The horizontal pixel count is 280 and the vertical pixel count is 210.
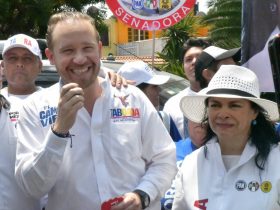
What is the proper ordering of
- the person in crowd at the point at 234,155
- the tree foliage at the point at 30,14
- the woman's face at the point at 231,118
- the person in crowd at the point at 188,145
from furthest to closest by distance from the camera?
the tree foliage at the point at 30,14 → the person in crowd at the point at 188,145 → the woman's face at the point at 231,118 → the person in crowd at the point at 234,155

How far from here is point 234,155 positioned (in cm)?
283

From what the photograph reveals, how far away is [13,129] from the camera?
285 centimetres

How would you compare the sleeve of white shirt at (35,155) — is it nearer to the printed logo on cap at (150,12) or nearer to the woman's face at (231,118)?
the woman's face at (231,118)

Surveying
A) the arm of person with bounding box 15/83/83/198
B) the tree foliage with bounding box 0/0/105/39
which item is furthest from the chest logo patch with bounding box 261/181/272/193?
the tree foliage with bounding box 0/0/105/39

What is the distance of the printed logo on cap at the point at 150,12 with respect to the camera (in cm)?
538

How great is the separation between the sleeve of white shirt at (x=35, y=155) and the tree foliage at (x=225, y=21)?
62.5ft

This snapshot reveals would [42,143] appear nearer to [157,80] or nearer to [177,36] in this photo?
[157,80]

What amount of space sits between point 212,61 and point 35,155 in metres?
1.73

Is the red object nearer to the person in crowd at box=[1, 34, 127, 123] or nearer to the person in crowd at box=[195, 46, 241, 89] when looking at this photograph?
the person in crowd at box=[195, 46, 241, 89]

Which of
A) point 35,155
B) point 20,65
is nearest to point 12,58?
point 20,65

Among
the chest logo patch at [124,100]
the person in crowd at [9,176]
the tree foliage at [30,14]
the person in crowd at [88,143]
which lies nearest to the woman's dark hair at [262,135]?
the person in crowd at [88,143]

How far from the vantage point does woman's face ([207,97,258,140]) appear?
110 inches

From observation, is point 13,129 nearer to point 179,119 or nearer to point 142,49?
point 179,119

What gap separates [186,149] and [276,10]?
964 millimetres
